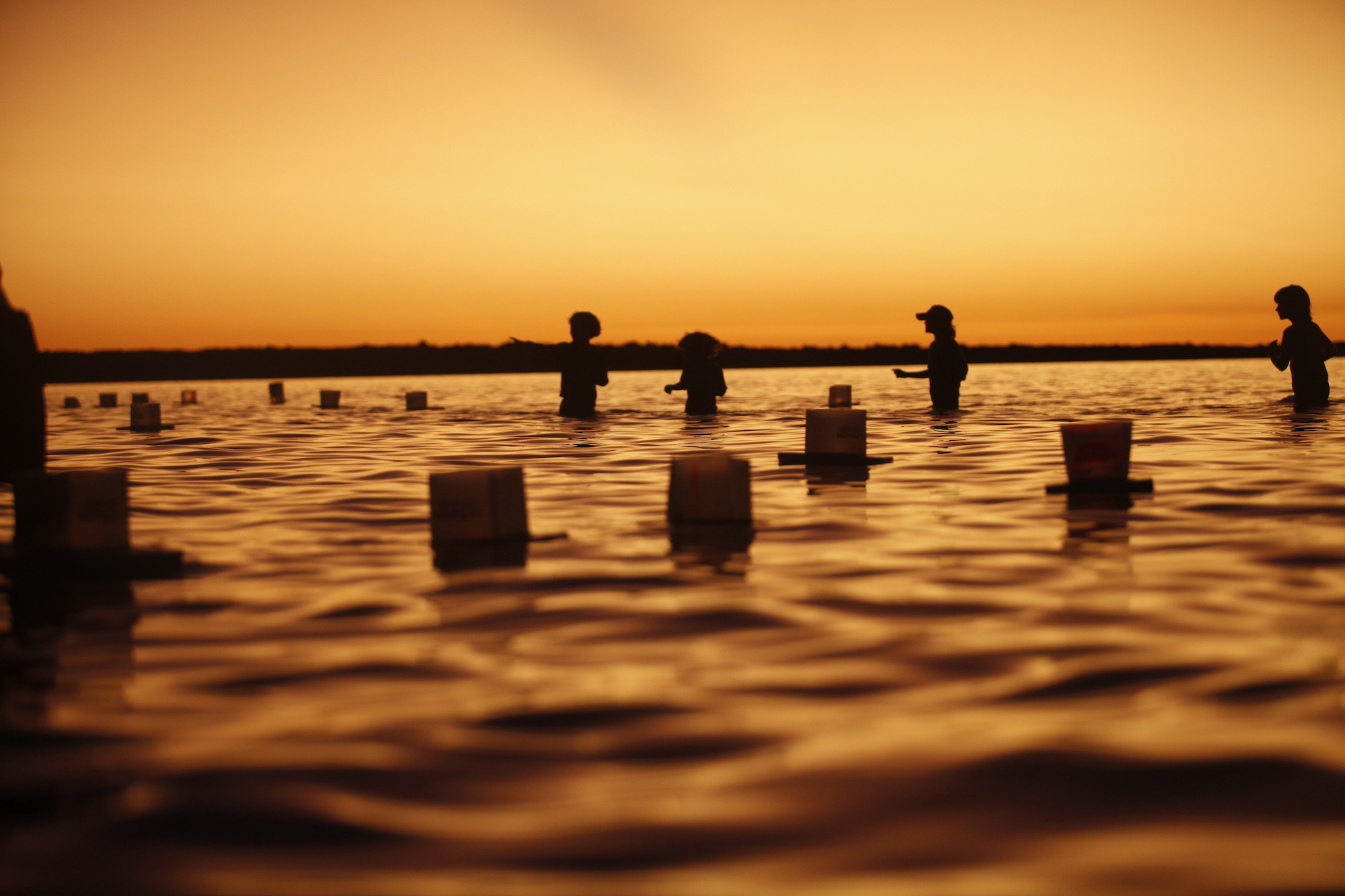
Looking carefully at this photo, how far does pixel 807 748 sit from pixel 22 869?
2071 mm

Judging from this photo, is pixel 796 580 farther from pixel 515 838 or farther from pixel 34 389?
pixel 34 389

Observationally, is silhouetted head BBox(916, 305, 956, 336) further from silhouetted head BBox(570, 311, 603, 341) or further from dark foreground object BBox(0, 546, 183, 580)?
dark foreground object BBox(0, 546, 183, 580)

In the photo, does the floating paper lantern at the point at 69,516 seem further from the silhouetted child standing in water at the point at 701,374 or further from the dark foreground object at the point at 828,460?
the silhouetted child standing in water at the point at 701,374

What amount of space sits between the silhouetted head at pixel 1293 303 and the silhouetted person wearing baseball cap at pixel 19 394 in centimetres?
1831

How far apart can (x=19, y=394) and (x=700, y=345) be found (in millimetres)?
13571

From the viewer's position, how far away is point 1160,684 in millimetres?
4297

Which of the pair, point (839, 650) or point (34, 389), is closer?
point (839, 650)

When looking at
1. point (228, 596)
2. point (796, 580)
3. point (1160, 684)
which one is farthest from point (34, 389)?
point (1160, 684)

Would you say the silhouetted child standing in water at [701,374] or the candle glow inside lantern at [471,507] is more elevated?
the silhouetted child standing in water at [701,374]

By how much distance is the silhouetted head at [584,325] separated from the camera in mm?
20250

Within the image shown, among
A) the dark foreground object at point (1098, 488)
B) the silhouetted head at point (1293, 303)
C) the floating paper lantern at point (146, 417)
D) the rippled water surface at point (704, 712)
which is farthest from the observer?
the floating paper lantern at point (146, 417)

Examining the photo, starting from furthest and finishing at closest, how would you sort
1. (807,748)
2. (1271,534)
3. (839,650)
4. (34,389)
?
(34,389) < (1271,534) < (839,650) < (807,748)

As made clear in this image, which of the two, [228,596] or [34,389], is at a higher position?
[34,389]

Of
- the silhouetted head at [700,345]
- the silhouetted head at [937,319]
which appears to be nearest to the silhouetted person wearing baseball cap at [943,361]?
the silhouetted head at [937,319]
